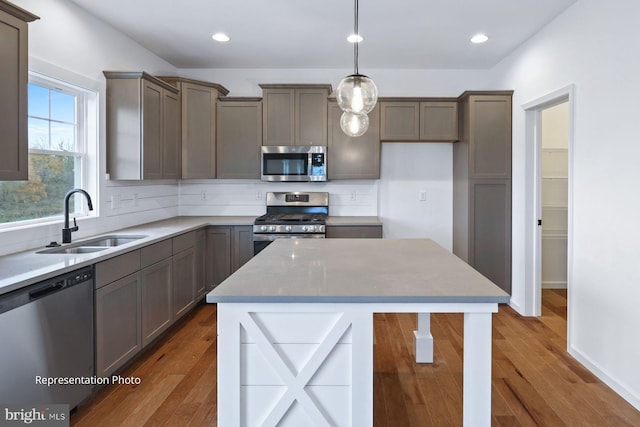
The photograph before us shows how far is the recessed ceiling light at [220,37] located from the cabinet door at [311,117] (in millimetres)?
964

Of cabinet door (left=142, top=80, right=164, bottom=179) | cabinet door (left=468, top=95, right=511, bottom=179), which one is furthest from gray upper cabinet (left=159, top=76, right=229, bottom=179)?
cabinet door (left=468, top=95, right=511, bottom=179)

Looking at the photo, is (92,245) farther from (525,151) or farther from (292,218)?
(525,151)

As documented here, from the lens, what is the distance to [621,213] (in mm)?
2545

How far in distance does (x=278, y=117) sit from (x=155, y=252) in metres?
2.16

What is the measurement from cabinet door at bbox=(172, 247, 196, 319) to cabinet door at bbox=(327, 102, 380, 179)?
5.93 feet

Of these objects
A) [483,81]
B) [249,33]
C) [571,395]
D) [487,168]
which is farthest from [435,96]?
[571,395]

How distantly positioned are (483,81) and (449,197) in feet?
4.78

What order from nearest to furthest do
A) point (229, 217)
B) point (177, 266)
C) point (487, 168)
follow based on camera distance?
point (177, 266), point (487, 168), point (229, 217)

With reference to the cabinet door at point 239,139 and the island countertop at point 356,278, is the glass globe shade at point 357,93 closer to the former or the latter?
the island countertop at point 356,278

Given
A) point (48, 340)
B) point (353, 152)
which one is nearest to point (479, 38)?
point (353, 152)

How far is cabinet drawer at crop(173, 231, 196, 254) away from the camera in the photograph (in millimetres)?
3519

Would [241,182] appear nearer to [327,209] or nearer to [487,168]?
[327,209]

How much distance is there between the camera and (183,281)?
3.68m

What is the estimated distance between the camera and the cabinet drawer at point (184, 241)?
11.5ft
